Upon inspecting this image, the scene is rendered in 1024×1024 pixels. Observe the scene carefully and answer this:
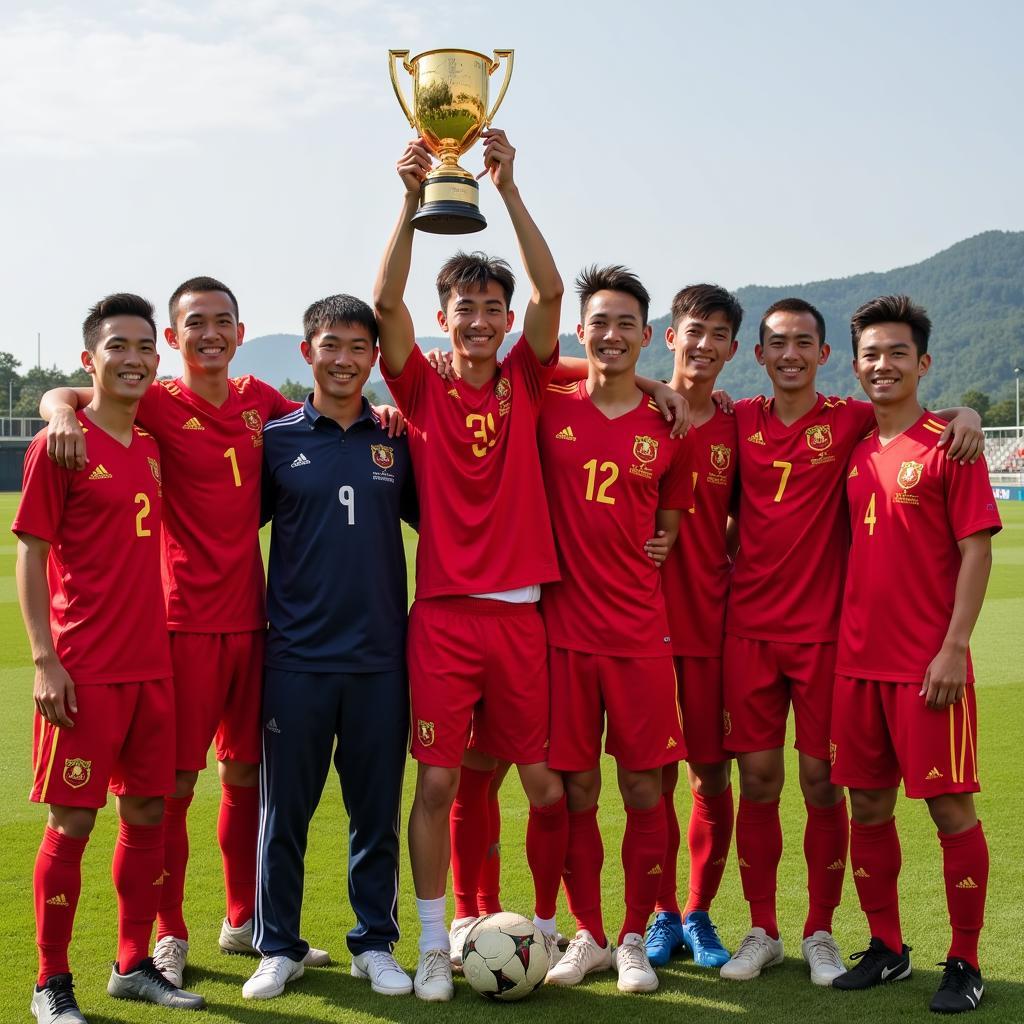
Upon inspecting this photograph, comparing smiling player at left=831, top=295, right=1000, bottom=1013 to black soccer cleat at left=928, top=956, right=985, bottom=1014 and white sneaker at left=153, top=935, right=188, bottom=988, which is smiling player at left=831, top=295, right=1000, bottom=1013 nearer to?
black soccer cleat at left=928, top=956, right=985, bottom=1014

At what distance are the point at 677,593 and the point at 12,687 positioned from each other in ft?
22.3

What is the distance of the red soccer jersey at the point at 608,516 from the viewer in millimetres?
4508

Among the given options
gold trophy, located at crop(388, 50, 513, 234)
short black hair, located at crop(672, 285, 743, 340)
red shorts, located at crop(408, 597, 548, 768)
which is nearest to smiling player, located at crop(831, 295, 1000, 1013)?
short black hair, located at crop(672, 285, 743, 340)

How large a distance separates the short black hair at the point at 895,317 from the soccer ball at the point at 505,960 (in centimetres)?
261

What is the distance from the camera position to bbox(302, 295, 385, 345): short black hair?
454cm

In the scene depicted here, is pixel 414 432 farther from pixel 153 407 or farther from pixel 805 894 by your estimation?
pixel 805 894

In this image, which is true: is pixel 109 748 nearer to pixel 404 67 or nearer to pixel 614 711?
pixel 614 711

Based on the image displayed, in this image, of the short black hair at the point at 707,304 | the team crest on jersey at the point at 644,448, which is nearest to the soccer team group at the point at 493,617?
the team crest on jersey at the point at 644,448

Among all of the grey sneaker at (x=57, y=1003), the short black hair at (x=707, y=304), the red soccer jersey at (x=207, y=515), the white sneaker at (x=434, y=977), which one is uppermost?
the short black hair at (x=707, y=304)

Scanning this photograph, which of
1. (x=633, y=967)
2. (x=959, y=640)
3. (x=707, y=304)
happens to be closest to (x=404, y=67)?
(x=707, y=304)

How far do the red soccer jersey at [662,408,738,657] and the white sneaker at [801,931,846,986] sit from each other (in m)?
1.18

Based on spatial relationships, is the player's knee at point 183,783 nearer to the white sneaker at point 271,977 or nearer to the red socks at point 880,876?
the white sneaker at point 271,977

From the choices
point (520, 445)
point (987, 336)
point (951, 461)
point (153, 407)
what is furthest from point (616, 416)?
point (987, 336)

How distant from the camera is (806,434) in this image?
4754 millimetres
